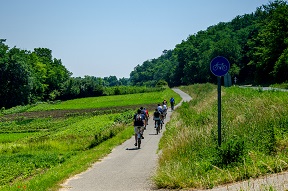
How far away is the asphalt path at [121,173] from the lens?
38.9ft

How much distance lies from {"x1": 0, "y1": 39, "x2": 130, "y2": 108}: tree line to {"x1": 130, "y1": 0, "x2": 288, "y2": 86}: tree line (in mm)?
30399

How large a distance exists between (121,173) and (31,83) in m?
83.7

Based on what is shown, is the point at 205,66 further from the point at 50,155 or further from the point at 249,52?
the point at 50,155

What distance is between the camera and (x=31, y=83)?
9275 cm

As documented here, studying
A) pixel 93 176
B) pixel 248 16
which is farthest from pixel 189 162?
pixel 248 16

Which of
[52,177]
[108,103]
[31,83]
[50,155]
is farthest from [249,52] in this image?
[52,177]

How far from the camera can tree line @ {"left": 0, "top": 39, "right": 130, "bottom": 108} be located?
89.7 metres

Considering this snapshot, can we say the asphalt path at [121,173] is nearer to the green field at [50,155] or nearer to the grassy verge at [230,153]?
the green field at [50,155]

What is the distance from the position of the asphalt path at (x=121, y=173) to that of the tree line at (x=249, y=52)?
129ft

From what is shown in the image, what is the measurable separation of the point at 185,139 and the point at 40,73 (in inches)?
4171

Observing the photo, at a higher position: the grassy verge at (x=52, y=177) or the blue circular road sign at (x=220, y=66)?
the blue circular road sign at (x=220, y=66)

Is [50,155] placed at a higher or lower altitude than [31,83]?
lower

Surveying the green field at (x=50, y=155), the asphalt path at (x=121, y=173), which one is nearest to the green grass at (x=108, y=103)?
the green field at (x=50, y=155)

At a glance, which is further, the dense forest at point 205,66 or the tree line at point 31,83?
the tree line at point 31,83
